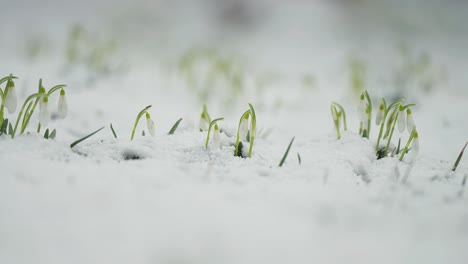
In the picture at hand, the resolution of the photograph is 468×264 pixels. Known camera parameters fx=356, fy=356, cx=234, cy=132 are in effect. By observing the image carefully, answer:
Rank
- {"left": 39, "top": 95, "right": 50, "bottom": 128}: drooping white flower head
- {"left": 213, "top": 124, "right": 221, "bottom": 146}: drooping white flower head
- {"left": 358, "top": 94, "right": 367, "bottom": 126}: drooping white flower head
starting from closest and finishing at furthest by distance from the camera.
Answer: {"left": 39, "top": 95, "right": 50, "bottom": 128}: drooping white flower head < {"left": 213, "top": 124, "right": 221, "bottom": 146}: drooping white flower head < {"left": 358, "top": 94, "right": 367, "bottom": 126}: drooping white flower head

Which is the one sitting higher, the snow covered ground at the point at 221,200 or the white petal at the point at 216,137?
the white petal at the point at 216,137

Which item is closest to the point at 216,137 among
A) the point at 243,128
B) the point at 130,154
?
the point at 243,128

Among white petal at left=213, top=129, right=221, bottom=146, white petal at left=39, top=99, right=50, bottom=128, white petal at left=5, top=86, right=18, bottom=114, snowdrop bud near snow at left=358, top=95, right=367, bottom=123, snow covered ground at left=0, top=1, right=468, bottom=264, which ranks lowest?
snow covered ground at left=0, top=1, right=468, bottom=264

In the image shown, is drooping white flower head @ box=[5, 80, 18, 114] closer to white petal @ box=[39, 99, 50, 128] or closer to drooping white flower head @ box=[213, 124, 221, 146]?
white petal @ box=[39, 99, 50, 128]

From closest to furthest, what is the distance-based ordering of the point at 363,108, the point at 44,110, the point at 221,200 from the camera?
the point at 221,200 → the point at 44,110 → the point at 363,108

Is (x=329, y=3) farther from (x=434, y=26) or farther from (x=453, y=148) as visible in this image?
(x=453, y=148)

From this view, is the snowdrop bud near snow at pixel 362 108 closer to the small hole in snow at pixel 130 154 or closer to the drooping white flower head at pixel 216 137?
the drooping white flower head at pixel 216 137

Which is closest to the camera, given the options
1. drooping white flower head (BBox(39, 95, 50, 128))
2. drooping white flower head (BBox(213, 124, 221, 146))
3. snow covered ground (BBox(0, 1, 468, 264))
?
snow covered ground (BBox(0, 1, 468, 264))

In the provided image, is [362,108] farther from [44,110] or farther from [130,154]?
[44,110]

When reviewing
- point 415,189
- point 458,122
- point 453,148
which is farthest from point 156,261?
point 458,122

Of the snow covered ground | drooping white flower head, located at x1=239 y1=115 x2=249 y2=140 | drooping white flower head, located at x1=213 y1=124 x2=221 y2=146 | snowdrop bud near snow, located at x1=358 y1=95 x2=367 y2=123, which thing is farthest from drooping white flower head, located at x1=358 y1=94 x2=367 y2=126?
drooping white flower head, located at x1=213 y1=124 x2=221 y2=146

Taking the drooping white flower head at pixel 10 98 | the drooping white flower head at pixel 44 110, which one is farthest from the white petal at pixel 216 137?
the drooping white flower head at pixel 10 98

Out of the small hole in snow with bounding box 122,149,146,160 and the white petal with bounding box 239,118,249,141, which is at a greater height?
the white petal with bounding box 239,118,249,141
